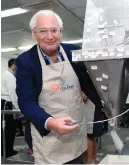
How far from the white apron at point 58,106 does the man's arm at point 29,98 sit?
0.21ft

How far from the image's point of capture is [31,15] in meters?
4.37

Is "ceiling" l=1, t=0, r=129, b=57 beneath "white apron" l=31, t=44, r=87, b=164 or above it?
above

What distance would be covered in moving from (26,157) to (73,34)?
4149mm

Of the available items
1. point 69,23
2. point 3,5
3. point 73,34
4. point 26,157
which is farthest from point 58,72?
point 73,34

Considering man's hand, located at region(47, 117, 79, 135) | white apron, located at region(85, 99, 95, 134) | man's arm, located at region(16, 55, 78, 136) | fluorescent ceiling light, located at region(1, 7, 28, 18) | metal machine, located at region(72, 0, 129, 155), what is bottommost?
white apron, located at region(85, 99, 95, 134)

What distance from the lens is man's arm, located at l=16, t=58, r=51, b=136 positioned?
36.8 inches

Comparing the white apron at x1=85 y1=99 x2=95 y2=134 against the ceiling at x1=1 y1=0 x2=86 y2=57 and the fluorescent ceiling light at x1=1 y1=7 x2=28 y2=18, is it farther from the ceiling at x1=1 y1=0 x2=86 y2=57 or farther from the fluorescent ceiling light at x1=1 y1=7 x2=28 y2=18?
the fluorescent ceiling light at x1=1 y1=7 x2=28 y2=18

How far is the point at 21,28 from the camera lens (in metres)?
5.36

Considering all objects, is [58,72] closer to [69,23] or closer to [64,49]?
[64,49]

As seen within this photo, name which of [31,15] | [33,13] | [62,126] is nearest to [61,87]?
[62,126]

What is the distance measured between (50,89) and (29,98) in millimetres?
109

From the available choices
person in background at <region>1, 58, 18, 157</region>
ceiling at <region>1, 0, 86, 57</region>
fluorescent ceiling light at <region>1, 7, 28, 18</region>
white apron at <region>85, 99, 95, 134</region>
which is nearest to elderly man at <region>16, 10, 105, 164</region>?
white apron at <region>85, 99, 95, 134</region>

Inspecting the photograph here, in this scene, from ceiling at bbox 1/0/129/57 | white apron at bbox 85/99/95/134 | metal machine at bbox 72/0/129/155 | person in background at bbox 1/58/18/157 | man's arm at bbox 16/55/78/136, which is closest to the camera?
metal machine at bbox 72/0/129/155

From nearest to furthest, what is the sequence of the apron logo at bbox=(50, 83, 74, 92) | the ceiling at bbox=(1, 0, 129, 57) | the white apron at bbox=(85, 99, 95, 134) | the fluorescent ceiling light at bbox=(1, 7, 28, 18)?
the apron logo at bbox=(50, 83, 74, 92) → the white apron at bbox=(85, 99, 95, 134) → the ceiling at bbox=(1, 0, 129, 57) → the fluorescent ceiling light at bbox=(1, 7, 28, 18)
